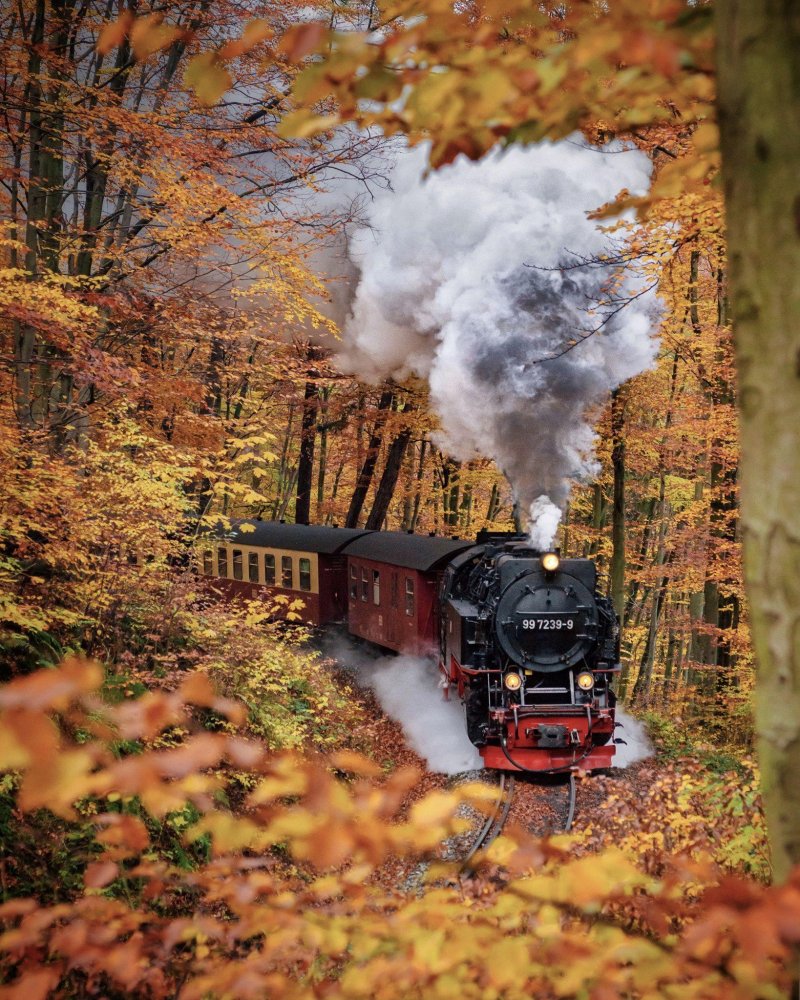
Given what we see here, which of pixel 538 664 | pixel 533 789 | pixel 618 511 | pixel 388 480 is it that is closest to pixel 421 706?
pixel 538 664

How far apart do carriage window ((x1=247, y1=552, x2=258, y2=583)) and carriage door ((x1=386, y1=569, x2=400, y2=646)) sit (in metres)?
4.23

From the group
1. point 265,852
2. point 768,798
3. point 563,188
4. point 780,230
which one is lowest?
point 265,852

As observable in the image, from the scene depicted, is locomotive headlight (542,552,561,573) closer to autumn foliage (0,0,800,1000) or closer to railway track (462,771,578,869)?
railway track (462,771,578,869)

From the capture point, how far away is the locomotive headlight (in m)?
10.1

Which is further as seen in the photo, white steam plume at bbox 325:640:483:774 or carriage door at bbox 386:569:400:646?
carriage door at bbox 386:569:400:646

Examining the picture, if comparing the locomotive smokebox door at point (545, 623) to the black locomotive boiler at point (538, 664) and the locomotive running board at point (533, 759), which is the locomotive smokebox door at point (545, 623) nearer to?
the black locomotive boiler at point (538, 664)

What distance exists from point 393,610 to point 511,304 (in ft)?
19.0

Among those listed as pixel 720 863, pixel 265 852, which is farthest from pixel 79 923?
pixel 265 852

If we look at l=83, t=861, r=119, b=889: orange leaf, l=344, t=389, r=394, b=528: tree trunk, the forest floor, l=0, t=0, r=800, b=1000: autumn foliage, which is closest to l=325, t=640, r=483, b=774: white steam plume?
the forest floor

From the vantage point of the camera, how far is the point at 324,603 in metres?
16.2

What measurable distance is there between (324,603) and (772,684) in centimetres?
1503

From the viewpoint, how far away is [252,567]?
56.7ft

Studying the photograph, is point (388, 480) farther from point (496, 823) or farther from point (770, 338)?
point (770, 338)

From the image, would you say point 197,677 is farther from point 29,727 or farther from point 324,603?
point 324,603
